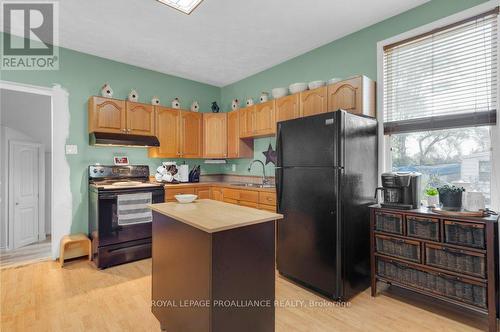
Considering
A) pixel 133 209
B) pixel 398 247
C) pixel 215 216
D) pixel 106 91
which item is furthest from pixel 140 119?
pixel 398 247

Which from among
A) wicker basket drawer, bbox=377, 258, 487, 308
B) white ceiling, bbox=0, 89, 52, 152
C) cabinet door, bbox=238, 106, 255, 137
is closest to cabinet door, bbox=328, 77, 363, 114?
cabinet door, bbox=238, 106, 255, 137

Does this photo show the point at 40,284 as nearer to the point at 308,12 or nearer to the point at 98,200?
the point at 98,200

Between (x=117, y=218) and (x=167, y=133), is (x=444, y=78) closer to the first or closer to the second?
(x=167, y=133)

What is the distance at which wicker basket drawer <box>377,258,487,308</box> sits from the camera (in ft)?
6.26

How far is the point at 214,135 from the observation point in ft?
15.0

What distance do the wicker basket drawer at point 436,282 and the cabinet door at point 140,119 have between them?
3541 mm

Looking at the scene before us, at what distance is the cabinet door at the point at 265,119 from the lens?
11.9 ft

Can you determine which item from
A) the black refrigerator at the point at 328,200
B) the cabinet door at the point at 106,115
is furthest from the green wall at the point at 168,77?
the black refrigerator at the point at 328,200

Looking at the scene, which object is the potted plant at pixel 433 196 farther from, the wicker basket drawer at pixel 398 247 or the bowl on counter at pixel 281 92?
the bowl on counter at pixel 281 92

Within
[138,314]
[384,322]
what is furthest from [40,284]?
[384,322]

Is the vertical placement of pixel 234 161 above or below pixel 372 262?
above

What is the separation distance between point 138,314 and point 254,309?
47.1 inches

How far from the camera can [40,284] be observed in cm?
271

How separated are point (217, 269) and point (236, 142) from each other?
3.08 metres
